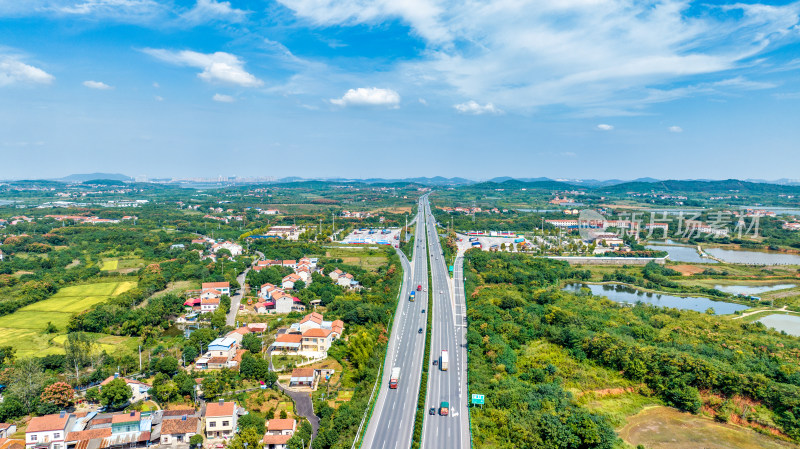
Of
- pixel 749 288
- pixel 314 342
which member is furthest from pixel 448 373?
pixel 749 288

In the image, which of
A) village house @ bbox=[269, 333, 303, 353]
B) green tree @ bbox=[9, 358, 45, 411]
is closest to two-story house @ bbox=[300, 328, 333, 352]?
village house @ bbox=[269, 333, 303, 353]

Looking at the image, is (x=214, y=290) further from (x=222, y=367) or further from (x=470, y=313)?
(x=470, y=313)

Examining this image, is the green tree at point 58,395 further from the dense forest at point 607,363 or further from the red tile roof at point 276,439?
the dense forest at point 607,363

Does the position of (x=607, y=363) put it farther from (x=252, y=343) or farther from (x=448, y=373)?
(x=252, y=343)

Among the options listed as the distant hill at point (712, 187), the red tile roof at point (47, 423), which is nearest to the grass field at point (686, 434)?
the red tile roof at point (47, 423)

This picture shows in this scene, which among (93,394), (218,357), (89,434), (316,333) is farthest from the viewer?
(316,333)

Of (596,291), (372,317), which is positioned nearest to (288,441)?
(372,317)

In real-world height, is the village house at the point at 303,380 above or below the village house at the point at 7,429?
above

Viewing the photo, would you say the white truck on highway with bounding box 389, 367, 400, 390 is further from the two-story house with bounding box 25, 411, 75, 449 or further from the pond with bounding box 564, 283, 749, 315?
the pond with bounding box 564, 283, 749, 315
